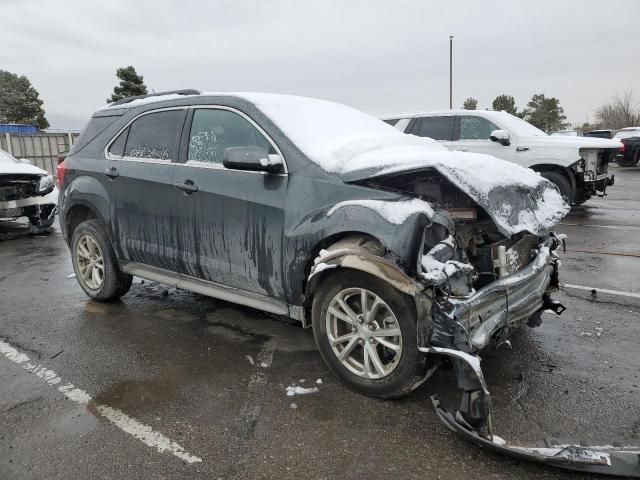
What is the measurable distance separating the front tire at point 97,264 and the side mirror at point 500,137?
23.1ft

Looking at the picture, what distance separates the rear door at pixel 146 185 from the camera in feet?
13.6

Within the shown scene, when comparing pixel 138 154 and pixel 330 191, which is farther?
pixel 138 154

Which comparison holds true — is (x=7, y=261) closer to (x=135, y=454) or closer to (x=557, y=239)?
(x=135, y=454)

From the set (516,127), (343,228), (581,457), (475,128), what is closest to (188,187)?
(343,228)

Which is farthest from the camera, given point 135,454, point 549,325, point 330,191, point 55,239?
point 55,239

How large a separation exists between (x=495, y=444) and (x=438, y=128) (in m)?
8.56

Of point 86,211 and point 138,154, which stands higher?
point 138,154

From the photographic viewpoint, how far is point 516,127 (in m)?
9.81

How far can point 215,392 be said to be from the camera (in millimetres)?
3219

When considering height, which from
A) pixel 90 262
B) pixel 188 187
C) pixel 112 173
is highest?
pixel 112 173

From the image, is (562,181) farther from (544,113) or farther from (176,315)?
(544,113)

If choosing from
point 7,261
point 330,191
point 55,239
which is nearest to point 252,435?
point 330,191

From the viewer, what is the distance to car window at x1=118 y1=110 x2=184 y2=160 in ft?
13.8

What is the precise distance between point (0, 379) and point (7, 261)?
4284mm
